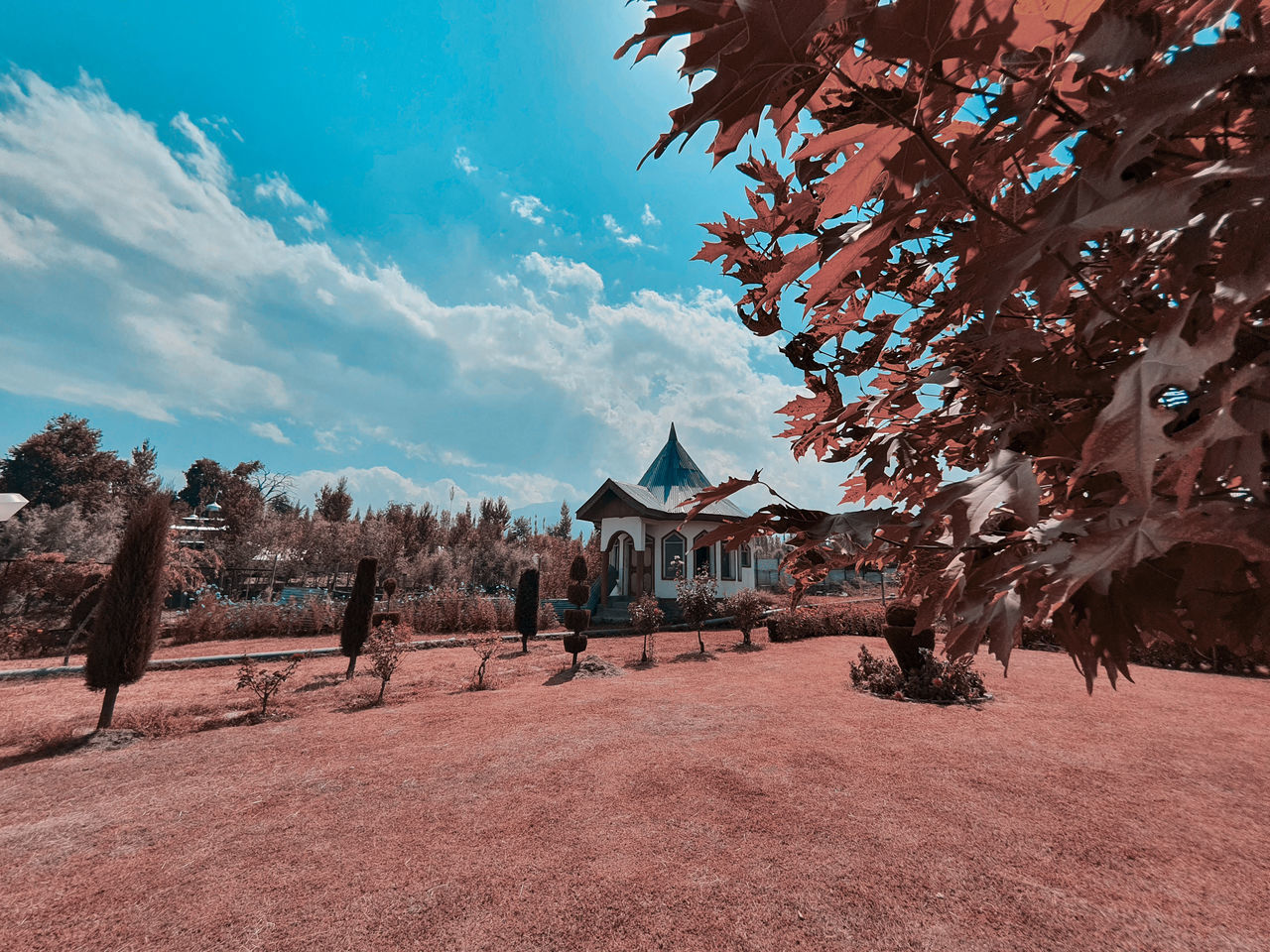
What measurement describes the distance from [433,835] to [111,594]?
619 cm

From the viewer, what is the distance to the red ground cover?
9.36 ft

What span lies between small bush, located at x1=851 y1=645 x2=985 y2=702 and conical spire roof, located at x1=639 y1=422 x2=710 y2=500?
12808 mm

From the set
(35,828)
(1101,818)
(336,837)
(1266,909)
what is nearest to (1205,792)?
(1101,818)

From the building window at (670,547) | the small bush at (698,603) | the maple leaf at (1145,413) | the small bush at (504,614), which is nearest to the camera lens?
the maple leaf at (1145,413)

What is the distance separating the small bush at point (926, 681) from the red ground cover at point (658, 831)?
590 mm

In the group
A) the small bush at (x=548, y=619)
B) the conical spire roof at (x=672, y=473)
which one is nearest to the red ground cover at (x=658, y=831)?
the small bush at (x=548, y=619)

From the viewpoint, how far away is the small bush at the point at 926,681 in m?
7.38

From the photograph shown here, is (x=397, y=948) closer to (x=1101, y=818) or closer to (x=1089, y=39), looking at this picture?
(x=1089, y=39)

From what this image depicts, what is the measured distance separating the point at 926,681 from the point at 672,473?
47.7 feet

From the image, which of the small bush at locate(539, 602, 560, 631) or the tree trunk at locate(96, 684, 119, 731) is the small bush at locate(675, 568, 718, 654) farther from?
the tree trunk at locate(96, 684, 119, 731)

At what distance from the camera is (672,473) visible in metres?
21.6

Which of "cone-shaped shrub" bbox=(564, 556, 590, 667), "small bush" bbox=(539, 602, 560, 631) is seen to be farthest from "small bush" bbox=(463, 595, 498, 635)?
"cone-shaped shrub" bbox=(564, 556, 590, 667)

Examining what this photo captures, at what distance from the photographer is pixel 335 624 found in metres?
15.5

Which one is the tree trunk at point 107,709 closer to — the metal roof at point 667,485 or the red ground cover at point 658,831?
the red ground cover at point 658,831
